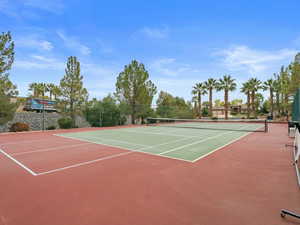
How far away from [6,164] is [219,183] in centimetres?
527

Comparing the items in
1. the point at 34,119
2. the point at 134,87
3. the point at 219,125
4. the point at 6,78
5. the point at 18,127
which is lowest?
the point at 219,125

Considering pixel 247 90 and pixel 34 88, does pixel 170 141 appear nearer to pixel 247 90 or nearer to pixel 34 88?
pixel 247 90

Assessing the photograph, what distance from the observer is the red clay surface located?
1.96m

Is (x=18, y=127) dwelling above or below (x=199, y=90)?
below

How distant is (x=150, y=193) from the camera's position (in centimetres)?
256

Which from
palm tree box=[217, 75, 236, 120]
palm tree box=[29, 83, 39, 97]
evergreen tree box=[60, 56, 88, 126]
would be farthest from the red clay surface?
palm tree box=[29, 83, 39, 97]

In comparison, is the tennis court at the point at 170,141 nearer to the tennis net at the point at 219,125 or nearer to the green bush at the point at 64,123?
the tennis net at the point at 219,125

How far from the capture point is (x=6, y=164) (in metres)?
4.14

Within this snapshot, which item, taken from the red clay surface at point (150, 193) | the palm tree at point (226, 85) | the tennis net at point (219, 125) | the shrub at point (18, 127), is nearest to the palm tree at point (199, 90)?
the palm tree at point (226, 85)

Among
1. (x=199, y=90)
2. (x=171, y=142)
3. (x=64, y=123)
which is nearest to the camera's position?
(x=171, y=142)

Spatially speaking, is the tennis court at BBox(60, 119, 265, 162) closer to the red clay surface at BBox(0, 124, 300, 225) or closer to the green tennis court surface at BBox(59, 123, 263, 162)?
the green tennis court surface at BBox(59, 123, 263, 162)

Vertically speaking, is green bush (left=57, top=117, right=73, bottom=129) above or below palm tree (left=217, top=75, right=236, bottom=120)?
below

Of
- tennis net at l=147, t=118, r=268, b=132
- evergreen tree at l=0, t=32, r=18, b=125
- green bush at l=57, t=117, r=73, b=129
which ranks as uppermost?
evergreen tree at l=0, t=32, r=18, b=125

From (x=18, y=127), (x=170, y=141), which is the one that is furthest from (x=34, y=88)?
(x=170, y=141)
